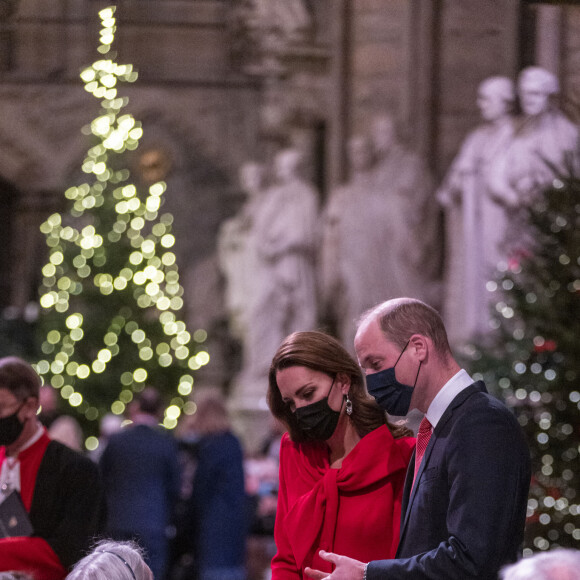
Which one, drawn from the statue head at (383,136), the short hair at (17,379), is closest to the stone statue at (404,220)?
the statue head at (383,136)

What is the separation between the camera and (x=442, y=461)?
2930mm

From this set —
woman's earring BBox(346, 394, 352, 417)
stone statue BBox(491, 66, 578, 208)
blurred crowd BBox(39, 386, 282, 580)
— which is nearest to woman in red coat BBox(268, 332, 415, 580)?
woman's earring BBox(346, 394, 352, 417)

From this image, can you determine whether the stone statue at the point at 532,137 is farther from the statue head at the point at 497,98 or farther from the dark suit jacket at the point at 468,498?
the dark suit jacket at the point at 468,498

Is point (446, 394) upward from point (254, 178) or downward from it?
upward

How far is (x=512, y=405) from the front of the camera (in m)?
7.12

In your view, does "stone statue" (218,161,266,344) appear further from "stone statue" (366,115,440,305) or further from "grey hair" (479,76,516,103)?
"grey hair" (479,76,516,103)

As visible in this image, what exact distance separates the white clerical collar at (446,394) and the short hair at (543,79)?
22.6 feet

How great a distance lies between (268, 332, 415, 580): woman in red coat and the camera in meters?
3.29

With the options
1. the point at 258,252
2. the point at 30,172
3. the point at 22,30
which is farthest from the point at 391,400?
the point at 30,172

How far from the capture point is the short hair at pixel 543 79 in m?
9.50

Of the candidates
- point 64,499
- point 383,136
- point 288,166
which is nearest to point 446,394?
point 64,499

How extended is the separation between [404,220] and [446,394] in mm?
9411

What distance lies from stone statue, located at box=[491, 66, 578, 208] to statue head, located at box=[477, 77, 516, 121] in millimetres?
137

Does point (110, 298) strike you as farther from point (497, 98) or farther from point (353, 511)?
point (353, 511)
